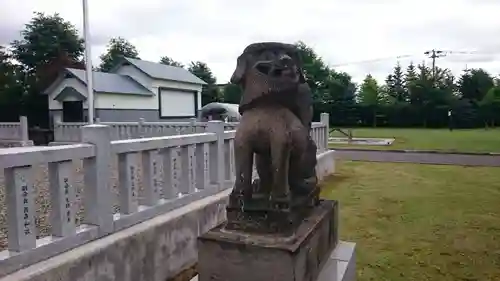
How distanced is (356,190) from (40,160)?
5.61 meters

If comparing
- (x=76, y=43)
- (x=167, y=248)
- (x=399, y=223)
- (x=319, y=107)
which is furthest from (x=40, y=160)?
(x=319, y=107)

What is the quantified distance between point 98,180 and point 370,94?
3233 centimetres

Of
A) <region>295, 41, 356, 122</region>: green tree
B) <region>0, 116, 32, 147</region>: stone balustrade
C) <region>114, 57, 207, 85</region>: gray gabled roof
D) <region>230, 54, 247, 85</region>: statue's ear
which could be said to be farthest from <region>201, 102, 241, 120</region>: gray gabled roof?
<region>230, 54, 247, 85</region>: statue's ear

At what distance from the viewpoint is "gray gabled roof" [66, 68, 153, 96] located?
1545 cm

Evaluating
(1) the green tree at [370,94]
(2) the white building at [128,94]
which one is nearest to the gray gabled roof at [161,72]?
(2) the white building at [128,94]

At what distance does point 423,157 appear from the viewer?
11.9 m

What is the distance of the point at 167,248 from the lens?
3.32 metres

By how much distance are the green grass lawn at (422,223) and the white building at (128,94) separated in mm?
10280

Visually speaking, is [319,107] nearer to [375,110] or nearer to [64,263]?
[375,110]

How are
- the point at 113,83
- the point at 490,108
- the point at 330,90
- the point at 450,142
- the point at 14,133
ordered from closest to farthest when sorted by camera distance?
1. the point at 14,133
2. the point at 113,83
3. the point at 450,142
4. the point at 490,108
5. the point at 330,90

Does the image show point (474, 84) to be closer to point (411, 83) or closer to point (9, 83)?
point (411, 83)

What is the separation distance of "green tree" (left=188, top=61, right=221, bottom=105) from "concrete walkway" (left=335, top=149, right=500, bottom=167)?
16704 millimetres

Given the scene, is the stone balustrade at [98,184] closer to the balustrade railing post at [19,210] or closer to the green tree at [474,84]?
the balustrade railing post at [19,210]

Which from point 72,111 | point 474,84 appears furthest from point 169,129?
point 474,84
